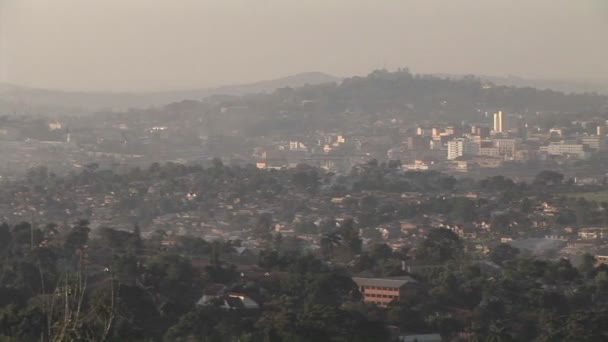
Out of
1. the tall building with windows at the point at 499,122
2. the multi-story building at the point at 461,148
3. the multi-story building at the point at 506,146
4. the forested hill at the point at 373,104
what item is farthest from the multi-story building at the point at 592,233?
the forested hill at the point at 373,104

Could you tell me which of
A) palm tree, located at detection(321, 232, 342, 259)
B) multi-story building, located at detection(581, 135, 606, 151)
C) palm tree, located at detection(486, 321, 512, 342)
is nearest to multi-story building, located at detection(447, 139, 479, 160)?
multi-story building, located at detection(581, 135, 606, 151)

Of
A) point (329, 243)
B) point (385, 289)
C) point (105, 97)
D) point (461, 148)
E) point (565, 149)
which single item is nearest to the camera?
point (385, 289)

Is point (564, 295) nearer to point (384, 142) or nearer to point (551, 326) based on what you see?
point (551, 326)

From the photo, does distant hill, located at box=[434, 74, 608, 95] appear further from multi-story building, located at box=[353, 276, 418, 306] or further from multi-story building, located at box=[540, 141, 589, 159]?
multi-story building, located at box=[353, 276, 418, 306]

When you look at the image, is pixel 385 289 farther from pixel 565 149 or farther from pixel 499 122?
pixel 499 122

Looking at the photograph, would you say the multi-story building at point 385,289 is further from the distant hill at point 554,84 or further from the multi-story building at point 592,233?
the distant hill at point 554,84

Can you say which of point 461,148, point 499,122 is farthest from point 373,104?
point 461,148

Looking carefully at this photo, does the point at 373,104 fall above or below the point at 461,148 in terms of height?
above
